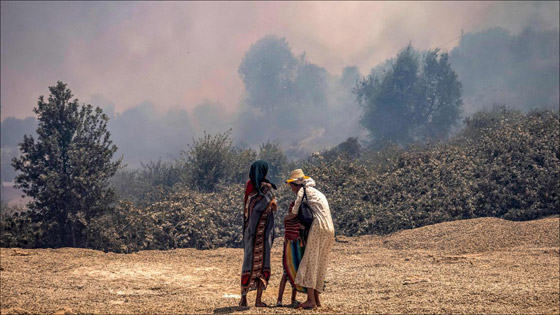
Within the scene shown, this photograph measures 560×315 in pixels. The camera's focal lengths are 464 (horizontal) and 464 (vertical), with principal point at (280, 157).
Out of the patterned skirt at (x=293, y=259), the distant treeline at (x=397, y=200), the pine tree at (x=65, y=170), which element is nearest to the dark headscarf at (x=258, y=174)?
the patterned skirt at (x=293, y=259)

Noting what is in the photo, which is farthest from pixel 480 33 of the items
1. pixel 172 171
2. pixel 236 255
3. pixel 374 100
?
pixel 236 255

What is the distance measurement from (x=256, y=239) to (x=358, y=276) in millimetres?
4442

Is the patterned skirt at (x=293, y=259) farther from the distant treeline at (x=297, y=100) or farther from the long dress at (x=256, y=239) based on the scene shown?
the distant treeline at (x=297, y=100)

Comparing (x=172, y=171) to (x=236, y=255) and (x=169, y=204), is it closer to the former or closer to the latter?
(x=169, y=204)

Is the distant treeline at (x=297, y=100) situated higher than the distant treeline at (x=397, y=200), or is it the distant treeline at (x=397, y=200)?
the distant treeline at (x=297, y=100)

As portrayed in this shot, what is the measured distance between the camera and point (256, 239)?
6.76 meters

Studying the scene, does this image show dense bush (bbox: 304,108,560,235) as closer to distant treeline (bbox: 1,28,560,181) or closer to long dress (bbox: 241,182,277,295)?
long dress (bbox: 241,182,277,295)

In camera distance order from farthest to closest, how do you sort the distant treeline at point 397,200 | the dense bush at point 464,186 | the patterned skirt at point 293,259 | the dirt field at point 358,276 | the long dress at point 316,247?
1. the dense bush at point 464,186
2. the distant treeline at point 397,200
3. the dirt field at point 358,276
4. the patterned skirt at point 293,259
5. the long dress at point 316,247

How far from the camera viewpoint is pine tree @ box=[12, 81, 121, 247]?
53.9 ft

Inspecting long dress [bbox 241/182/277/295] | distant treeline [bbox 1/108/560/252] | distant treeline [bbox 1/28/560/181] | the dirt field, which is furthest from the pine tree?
distant treeline [bbox 1/28/560/181]

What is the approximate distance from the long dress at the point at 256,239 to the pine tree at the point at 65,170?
11.3 metres

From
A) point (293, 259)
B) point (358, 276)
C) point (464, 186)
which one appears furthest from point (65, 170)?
point (464, 186)

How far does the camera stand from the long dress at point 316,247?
21.6 ft

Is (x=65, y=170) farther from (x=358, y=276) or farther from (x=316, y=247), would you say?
(x=316, y=247)
